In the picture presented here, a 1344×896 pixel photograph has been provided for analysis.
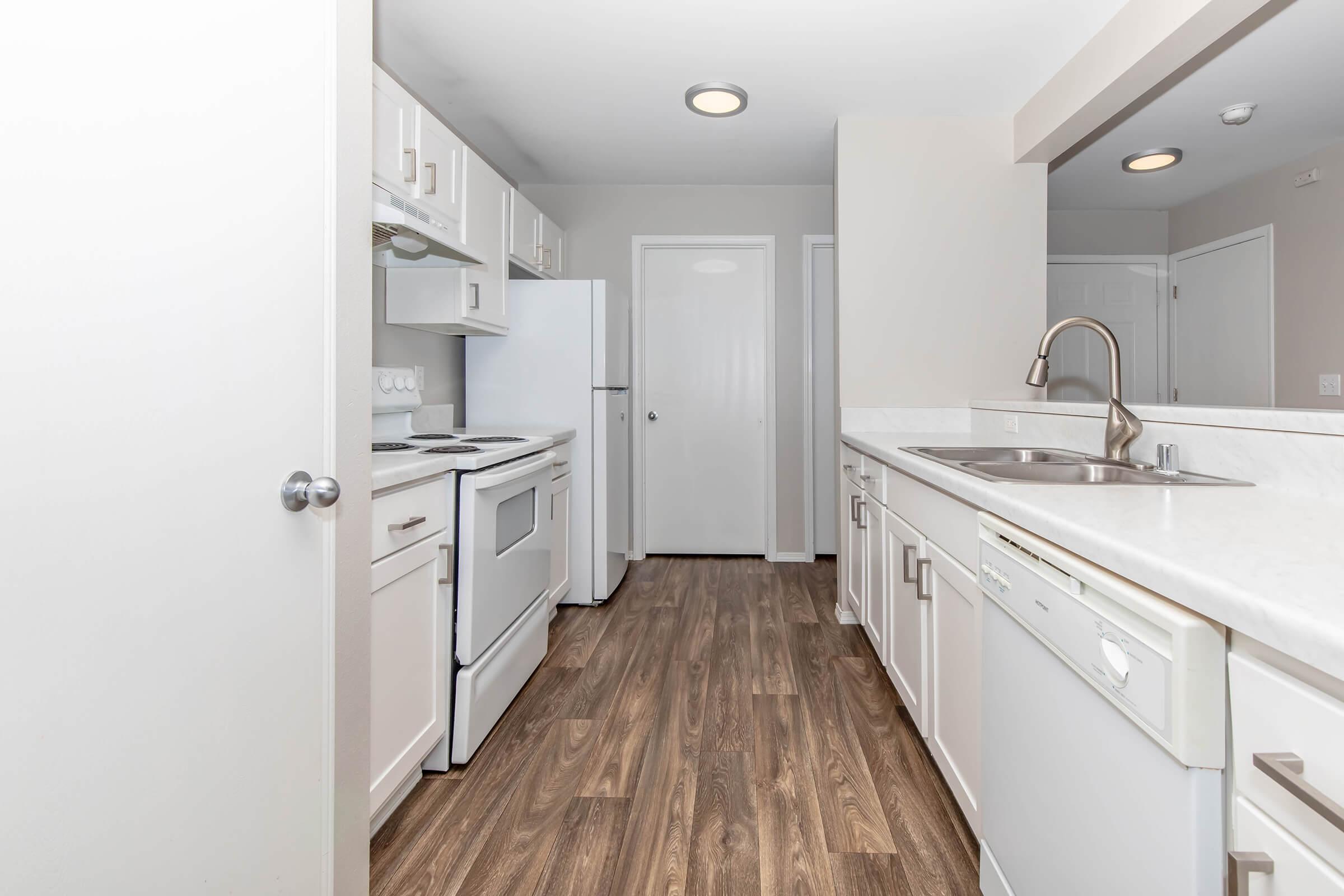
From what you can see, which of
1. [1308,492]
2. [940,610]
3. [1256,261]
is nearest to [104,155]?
[940,610]

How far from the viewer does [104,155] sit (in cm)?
67

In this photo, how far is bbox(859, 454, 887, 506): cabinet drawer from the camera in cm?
219

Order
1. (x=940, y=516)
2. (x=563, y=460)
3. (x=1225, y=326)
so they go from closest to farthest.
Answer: (x=940, y=516) < (x=563, y=460) < (x=1225, y=326)

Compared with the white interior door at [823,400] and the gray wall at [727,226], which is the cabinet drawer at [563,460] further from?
the white interior door at [823,400]

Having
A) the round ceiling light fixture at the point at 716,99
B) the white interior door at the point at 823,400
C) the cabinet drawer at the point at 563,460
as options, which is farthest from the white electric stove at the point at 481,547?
the white interior door at the point at 823,400

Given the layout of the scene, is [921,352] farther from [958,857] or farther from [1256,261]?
[1256,261]

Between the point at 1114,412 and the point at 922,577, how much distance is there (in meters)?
0.66

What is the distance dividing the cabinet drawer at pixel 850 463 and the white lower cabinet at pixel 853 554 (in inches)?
1.2

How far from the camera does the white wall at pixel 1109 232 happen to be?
4492 mm

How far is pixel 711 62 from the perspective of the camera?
254 centimetres

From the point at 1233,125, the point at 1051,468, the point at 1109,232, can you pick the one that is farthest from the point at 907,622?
the point at 1109,232

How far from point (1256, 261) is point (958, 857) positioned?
4173 mm

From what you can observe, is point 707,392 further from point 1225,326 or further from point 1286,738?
point 1286,738

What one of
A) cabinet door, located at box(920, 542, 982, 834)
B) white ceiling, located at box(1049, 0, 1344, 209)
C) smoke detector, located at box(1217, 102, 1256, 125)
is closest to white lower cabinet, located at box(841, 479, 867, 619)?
cabinet door, located at box(920, 542, 982, 834)
